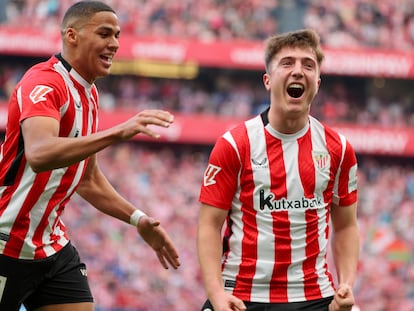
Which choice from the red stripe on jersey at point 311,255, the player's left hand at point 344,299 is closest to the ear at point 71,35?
the red stripe on jersey at point 311,255

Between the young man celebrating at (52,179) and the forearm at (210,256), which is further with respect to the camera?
the young man celebrating at (52,179)

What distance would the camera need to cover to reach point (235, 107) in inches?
908

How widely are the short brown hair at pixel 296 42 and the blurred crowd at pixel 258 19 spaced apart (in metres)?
18.2

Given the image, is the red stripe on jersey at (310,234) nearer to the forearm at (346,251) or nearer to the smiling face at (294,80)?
the forearm at (346,251)

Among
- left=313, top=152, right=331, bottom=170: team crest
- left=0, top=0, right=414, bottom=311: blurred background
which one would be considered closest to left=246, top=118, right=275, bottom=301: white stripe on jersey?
left=313, top=152, right=331, bottom=170: team crest

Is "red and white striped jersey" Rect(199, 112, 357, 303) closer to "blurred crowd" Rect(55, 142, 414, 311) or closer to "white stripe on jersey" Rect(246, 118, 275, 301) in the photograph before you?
"white stripe on jersey" Rect(246, 118, 275, 301)

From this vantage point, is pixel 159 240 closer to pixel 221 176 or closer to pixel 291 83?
pixel 221 176

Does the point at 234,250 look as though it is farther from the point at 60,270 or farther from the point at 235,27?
the point at 235,27

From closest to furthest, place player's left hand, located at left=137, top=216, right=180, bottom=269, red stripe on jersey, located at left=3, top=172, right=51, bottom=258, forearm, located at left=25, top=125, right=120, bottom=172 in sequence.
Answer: forearm, located at left=25, top=125, right=120, bottom=172 < red stripe on jersey, located at left=3, top=172, right=51, bottom=258 < player's left hand, located at left=137, top=216, right=180, bottom=269

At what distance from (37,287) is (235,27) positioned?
19111 millimetres

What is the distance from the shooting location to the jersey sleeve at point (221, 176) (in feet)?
13.7

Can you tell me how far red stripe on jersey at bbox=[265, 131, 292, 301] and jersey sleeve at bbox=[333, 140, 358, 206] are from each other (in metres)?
0.29

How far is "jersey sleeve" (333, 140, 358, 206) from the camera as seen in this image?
4.34 m

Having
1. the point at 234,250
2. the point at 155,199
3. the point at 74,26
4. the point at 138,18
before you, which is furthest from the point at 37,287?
the point at 138,18
